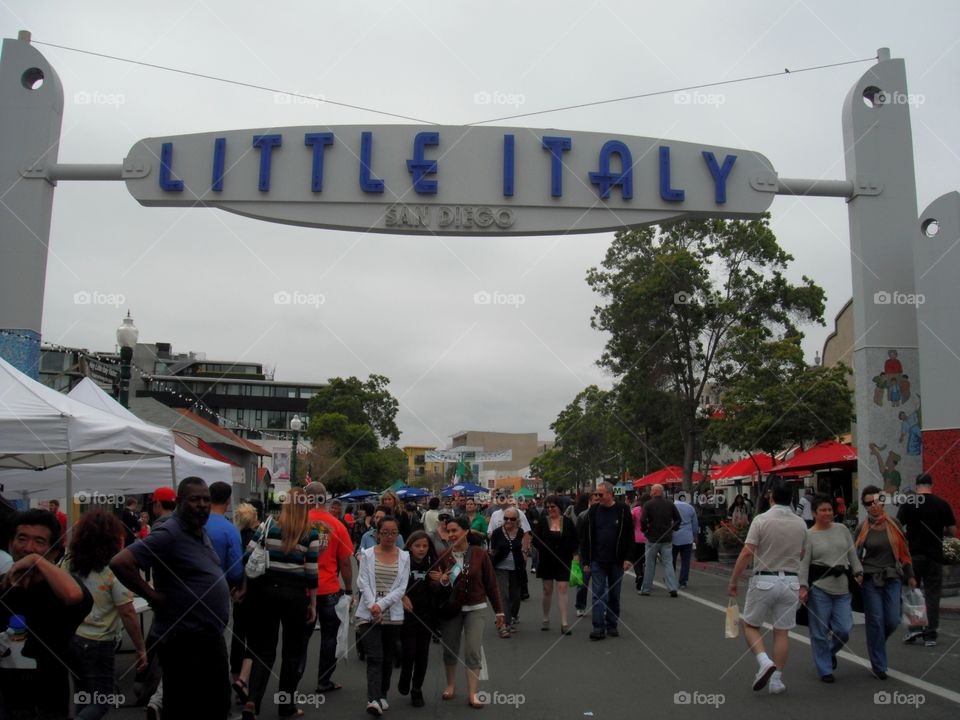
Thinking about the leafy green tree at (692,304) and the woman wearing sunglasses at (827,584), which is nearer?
the woman wearing sunglasses at (827,584)

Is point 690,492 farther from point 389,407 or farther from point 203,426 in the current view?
point 389,407

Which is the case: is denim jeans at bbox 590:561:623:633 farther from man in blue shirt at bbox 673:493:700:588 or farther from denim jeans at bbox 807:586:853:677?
man in blue shirt at bbox 673:493:700:588

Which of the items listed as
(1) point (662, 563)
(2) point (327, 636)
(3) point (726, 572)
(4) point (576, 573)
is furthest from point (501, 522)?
(3) point (726, 572)

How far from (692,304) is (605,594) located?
2009 cm

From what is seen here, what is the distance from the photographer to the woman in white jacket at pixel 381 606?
713 cm

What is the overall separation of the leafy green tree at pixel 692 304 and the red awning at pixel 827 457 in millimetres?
6018

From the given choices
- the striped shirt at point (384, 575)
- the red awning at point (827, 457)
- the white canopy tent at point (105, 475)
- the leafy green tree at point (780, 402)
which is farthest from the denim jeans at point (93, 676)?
the leafy green tree at point (780, 402)

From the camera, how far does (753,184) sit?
1164cm

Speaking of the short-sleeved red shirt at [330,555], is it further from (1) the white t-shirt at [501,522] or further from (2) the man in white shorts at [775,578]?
(1) the white t-shirt at [501,522]

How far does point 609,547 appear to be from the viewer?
11141 mm

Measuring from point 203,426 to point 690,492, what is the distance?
912 inches

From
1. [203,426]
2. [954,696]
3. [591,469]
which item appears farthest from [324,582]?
[591,469]

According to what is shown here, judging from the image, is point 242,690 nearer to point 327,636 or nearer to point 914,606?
point 327,636

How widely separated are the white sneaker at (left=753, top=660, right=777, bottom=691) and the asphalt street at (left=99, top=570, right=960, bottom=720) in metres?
0.10
